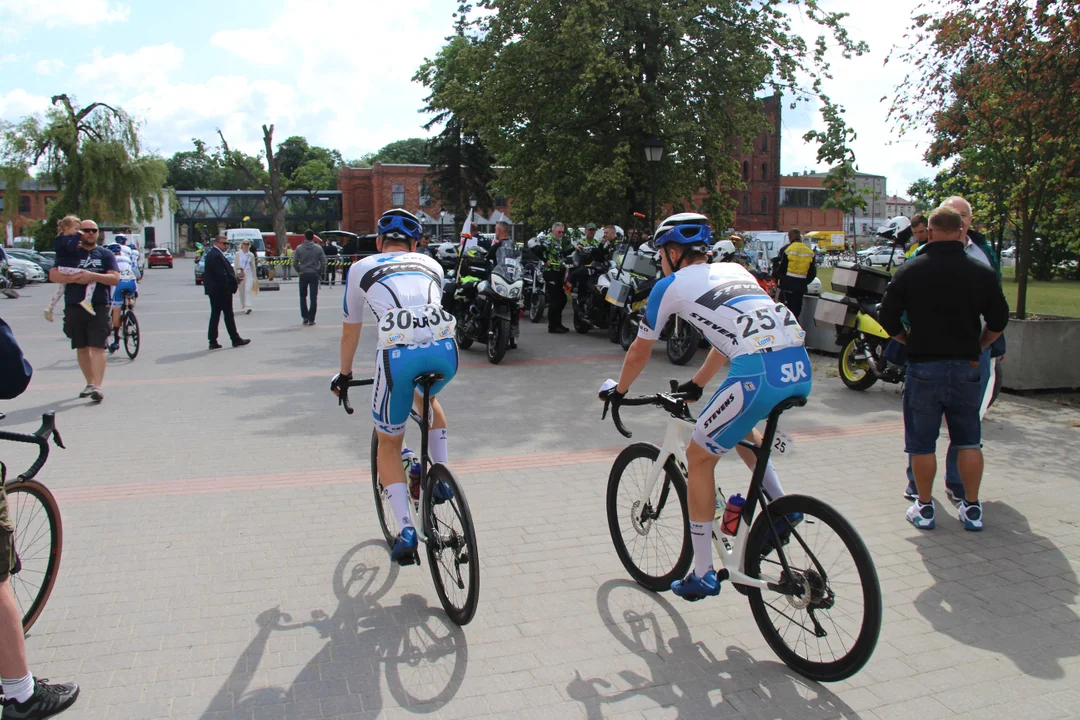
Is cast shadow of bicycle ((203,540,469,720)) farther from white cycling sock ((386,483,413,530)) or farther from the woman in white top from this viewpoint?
the woman in white top

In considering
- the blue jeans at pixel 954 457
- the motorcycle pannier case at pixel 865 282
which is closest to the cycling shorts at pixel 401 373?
the blue jeans at pixel 954 457

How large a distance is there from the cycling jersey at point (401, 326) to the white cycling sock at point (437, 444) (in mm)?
187

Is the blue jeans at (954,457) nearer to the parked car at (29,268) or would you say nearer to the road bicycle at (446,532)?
the road bicycle at (446,532)

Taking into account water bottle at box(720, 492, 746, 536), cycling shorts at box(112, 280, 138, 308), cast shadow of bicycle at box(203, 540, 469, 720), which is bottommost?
cast shadow of bicycle at box(203, 540, 469, 720)

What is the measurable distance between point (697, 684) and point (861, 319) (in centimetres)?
696

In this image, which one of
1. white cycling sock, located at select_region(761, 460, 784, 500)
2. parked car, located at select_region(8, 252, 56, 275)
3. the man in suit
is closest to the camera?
white cycling sock, located at select_region(761, 460, 784, 500)

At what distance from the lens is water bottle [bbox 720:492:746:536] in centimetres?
366

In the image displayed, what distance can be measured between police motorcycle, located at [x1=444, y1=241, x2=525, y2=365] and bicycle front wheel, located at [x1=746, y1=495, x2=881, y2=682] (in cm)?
851

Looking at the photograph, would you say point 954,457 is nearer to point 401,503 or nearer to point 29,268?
point 401,503

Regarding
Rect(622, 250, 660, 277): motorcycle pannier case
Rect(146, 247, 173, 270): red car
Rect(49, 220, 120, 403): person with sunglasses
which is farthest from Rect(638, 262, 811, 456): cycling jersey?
Rect(146, 247, 173, 270): red car

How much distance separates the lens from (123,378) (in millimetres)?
10812

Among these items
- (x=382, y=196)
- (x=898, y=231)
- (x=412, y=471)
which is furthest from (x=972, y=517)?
(x=382, y=196)

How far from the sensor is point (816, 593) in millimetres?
3332

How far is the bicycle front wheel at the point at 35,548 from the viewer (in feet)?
12.3
